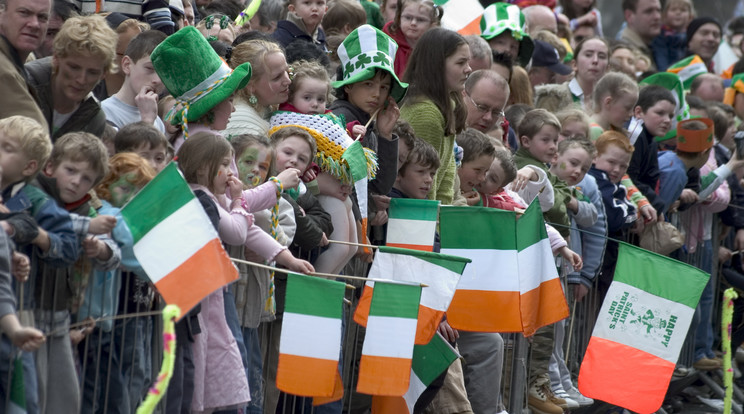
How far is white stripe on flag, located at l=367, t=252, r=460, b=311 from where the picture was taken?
21.4 ft

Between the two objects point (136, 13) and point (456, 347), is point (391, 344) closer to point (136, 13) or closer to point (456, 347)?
point (456, 347)

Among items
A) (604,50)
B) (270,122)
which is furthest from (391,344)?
(604,50)

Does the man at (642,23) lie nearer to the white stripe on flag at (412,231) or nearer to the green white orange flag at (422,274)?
the white stripe on flag at (412,231)

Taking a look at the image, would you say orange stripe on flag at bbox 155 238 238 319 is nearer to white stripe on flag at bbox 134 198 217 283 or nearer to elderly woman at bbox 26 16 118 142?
white stripe on flag at bbox 134 198 217 283

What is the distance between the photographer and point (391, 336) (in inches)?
245

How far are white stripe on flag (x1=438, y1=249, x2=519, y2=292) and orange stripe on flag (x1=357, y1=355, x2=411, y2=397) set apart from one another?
1.27 meters

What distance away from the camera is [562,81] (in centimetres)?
1183

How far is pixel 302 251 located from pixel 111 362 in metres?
1.58

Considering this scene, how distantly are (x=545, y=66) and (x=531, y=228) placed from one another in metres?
4.34

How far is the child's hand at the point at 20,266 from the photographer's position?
4580 millimetres

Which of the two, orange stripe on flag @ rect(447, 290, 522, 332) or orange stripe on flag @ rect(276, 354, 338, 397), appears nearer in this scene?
orange stripe on flag @ rect(276, 354, 338, 397)

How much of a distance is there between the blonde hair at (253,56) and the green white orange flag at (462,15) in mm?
4661

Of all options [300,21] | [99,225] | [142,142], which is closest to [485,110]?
[300,21]

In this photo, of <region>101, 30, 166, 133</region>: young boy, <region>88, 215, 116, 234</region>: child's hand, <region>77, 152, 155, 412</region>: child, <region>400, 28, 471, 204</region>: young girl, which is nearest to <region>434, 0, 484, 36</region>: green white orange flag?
<region>400, 28, 471, 204</region>: young girl
